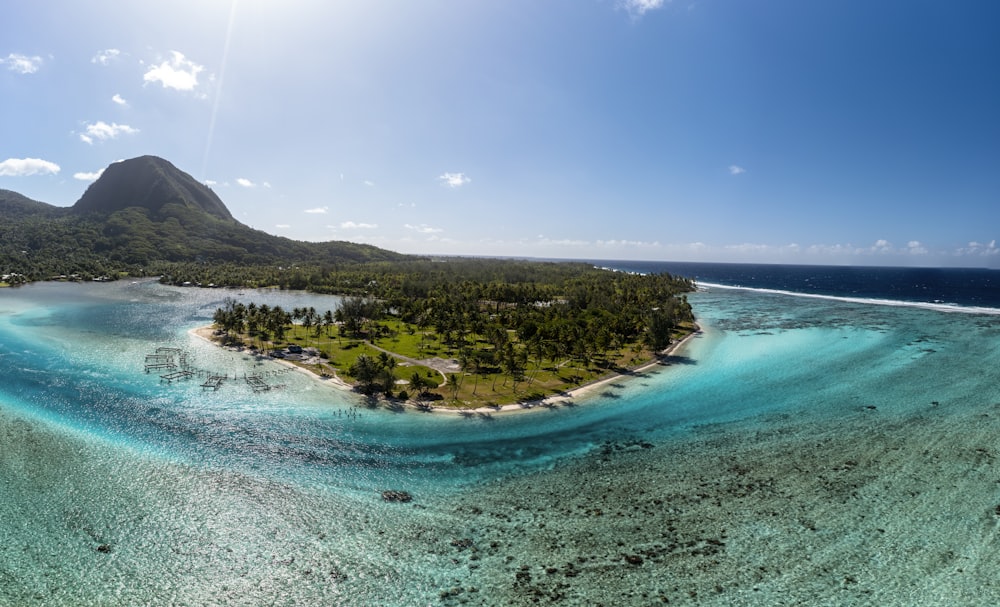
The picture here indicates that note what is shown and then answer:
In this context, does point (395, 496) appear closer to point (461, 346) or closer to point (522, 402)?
point (522, 402)

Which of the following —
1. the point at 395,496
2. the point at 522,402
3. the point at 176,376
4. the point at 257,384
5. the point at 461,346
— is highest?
the point at 461,346

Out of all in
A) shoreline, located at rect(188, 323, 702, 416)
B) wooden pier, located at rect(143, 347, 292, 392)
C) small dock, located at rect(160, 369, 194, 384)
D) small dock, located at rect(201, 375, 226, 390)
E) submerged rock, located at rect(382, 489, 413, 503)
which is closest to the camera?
submerged rock, located at rect(382, 489, 413, 503)

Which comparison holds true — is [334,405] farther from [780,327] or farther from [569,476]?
[780,327]

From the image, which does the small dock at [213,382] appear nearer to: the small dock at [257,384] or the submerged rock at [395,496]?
the small dock at [257,384]

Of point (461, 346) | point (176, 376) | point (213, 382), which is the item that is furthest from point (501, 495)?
point (176, 376)

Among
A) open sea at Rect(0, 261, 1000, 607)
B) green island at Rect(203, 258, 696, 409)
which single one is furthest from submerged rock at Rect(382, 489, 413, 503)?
green island at Rect(203, 258, 696, 409)

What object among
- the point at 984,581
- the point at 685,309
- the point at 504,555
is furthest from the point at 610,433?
the point at 685,309

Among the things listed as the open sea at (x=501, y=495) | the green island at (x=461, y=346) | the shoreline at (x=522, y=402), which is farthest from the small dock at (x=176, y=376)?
the green island at (x=461, y=346)

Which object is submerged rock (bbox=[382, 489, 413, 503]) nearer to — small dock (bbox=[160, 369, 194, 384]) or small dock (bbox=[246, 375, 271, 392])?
small dock (bbox=[246, 375, 271, 392])
